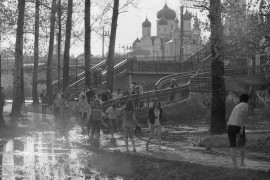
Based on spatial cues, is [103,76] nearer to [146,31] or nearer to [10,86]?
[10,86]

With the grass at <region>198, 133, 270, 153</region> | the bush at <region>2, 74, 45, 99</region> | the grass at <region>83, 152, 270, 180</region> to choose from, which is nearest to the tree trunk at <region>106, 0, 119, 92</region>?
the grass at <region>198, 133, 270, 153</region>

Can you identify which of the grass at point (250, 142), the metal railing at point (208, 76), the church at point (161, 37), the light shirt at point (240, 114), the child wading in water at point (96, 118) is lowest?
the grass at point (250, 142)

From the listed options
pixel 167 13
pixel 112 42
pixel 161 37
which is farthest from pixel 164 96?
pixel 161 37

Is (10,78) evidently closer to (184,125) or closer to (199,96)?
(199,96)

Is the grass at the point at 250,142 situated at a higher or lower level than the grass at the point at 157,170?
higher

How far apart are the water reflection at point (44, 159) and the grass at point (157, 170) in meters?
0.47

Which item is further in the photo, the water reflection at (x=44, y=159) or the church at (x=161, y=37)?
the church at (x=161, y=37)

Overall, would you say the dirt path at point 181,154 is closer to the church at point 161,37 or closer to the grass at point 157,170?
the grass at point 157,170

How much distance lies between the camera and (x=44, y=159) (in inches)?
671

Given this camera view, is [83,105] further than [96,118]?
Yes

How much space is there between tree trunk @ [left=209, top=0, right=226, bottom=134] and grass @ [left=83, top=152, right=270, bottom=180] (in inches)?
202

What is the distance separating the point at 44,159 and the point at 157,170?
3787 millimetres

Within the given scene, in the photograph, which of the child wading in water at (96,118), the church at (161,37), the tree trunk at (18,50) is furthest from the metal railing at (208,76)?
the church at (161,37)

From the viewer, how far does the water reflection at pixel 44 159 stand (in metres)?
14.5
